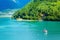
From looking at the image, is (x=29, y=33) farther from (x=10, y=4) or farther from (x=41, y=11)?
(x=10, y=4)

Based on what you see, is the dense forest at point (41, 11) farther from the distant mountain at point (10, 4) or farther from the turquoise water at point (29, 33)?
the turquoise water at point (29, 33)

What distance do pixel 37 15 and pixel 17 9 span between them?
19.8ft

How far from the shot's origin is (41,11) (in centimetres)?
4481

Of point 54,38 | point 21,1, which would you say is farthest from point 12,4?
point 54,38

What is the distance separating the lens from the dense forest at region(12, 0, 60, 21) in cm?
4416

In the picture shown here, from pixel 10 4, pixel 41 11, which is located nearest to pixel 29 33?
pixel 41 11

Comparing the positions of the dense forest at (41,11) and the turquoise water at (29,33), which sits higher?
the dense forest at (41,11)

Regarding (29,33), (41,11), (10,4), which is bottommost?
(29,33)

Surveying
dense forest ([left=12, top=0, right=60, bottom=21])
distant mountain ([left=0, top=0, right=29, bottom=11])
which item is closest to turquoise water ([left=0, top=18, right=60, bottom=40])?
dense forest ([left=12, top=0, right=60, bottom=21])

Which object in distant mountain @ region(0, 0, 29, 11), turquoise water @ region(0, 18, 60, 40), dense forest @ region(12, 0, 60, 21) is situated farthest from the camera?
distant mountain @ region(0, 0, 29, 11)

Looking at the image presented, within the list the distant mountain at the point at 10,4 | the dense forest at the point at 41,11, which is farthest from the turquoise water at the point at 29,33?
the distant mountain at the point at 10,4

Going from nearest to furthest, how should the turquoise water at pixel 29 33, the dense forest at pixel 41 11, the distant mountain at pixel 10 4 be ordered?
the turquoise water at pixel 29 33, the dense forest at pixel 41 11, the distant mountain at pixel 10 4

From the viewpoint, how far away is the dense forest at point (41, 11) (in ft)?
145

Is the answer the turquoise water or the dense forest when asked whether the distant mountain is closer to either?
the dense forest
